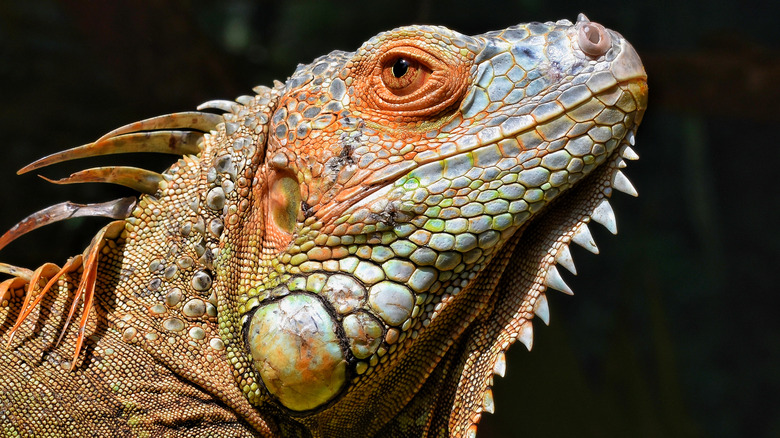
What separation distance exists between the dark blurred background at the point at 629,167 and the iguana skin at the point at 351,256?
7.33 feet

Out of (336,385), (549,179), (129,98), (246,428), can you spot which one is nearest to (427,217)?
(549,179)

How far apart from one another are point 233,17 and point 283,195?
870 cm

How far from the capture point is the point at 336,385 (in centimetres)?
183

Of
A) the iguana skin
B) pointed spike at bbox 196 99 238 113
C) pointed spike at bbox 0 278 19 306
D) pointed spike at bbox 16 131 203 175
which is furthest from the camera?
pointed spike at bbox 196 99 238 113

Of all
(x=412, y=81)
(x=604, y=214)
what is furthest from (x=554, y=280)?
(x=412, y=81)

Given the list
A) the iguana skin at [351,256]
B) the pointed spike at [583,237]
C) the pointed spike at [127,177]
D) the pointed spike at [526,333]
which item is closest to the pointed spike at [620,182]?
the iguana skin at [351,256]

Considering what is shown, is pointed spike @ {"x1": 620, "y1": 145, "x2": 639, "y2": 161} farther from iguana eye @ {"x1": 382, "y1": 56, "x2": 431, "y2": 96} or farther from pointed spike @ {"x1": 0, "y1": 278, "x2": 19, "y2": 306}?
pointed spike @ {"x1": 0, "y1": 278, "x2": 19, "y2": 306}

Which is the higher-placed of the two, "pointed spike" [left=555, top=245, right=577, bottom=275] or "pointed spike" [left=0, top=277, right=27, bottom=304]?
"pointed spike" [left=0, top=277, right=27, bottom=304]

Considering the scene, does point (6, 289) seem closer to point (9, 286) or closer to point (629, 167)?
point (9, 286)

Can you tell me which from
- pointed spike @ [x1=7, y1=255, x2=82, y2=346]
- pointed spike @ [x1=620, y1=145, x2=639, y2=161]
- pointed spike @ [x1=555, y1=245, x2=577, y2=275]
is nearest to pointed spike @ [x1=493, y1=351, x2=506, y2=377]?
pointed spike @ [x1=555, y1=245, x2=577, y2=275]

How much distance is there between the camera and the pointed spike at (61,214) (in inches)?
82.2

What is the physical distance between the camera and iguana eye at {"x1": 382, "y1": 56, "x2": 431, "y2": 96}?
75.7 inches

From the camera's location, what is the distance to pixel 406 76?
1926 mm

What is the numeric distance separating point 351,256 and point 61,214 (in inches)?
34.5
